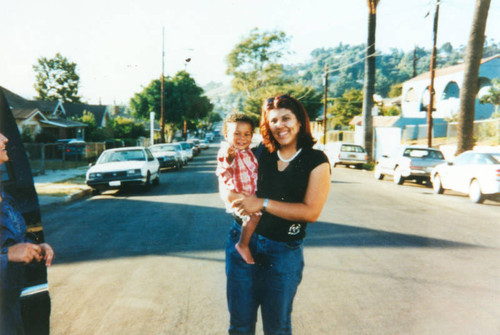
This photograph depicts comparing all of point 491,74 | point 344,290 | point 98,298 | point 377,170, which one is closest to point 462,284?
point 344,290

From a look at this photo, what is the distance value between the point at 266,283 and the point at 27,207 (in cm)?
136

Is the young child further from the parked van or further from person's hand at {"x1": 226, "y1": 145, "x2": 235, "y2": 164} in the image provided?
the parked van

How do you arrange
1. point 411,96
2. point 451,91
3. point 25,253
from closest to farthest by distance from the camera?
point 25,253 < point 451,91 < point 411,96

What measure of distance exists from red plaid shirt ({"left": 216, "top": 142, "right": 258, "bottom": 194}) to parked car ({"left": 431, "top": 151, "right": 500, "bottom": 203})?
438 inches

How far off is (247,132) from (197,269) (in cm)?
323

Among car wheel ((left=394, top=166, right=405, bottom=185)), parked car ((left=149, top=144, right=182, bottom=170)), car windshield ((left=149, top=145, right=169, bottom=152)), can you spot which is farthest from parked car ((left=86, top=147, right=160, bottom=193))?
car wheel ((left=394, top=166, right=405, bottom=185))

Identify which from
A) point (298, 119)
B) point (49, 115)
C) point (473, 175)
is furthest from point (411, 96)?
point (298, 119)

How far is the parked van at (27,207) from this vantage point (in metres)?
2.06

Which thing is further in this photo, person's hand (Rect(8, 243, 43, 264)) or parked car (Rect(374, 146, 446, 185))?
parked car (Rect(374, 146, 446, 185))

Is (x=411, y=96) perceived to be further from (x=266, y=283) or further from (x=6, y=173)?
(x=6, y=173)

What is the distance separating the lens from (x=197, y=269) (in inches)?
218

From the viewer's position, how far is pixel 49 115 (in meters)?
46.8

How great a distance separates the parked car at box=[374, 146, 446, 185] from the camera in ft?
54.2

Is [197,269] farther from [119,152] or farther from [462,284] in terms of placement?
[119,152]
